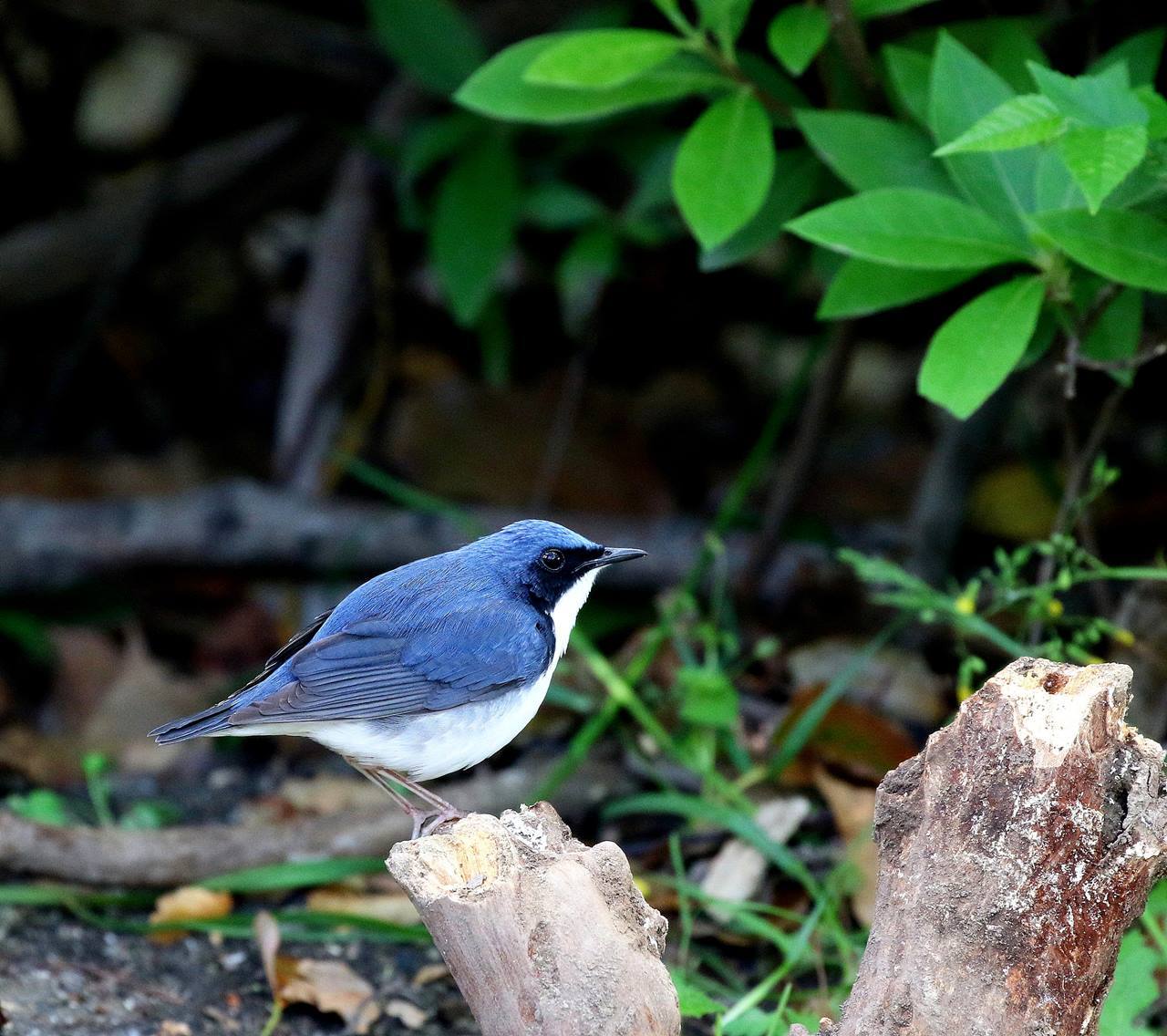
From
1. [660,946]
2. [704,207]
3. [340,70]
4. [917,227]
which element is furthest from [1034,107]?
[340,70]

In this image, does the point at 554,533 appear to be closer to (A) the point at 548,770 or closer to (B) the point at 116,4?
(A) the point at 548,770

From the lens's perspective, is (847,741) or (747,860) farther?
(847,741)

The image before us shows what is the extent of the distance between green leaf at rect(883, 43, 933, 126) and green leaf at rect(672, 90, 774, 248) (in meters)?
0.36

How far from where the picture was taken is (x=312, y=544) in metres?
5.93

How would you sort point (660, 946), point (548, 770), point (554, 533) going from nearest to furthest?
point (660, 946) → point (554, 533) → point (548, 770)

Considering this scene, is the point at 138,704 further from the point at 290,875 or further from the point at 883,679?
the point at 883,679

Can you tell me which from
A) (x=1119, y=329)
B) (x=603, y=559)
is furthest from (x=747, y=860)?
(x=1119, y=329)

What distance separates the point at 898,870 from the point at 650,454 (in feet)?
15.3

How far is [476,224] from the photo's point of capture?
5512mm

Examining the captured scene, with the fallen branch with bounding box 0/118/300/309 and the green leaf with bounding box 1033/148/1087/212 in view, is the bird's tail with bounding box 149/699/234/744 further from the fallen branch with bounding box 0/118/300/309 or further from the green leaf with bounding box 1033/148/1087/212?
the fallen branch with bounding box 0/118/300/309

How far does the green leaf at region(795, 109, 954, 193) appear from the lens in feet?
12.6

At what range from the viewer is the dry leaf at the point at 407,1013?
377 centimetres

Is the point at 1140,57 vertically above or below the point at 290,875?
above

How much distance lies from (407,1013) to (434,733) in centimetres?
78
